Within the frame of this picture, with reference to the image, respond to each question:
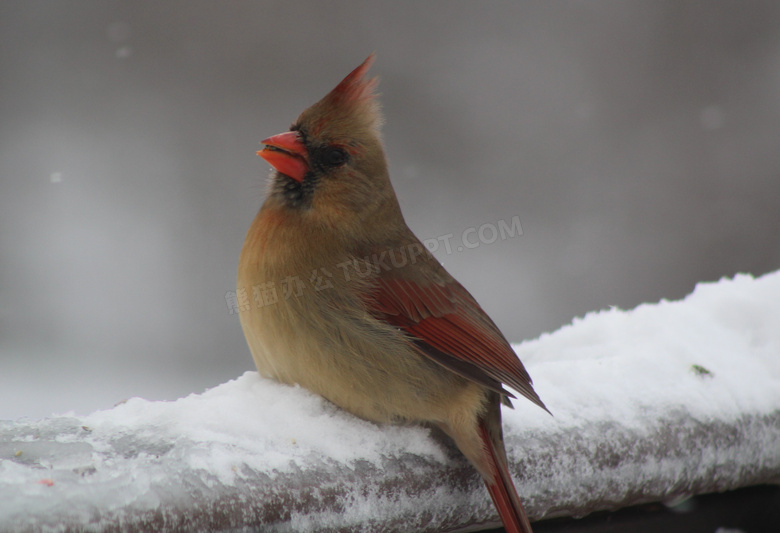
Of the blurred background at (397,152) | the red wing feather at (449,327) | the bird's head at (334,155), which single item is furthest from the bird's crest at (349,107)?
the blurred background at (397,152)

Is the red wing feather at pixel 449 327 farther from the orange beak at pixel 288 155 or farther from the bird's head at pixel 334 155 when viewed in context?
the orange beak at pixel 288 155

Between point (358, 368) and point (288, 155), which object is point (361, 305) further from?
point (288, 155)

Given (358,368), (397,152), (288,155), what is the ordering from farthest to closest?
1. (397,152)
2. (288,155)
3. (358,368)

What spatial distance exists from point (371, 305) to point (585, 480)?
0.57 m

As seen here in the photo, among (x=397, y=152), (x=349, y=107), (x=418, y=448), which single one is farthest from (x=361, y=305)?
(x=397, y=152)

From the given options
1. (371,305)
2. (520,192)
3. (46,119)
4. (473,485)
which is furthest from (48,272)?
(473,485)

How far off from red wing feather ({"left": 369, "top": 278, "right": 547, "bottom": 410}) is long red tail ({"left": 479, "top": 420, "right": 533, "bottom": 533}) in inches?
6.9

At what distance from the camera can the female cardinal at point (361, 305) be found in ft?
5.23

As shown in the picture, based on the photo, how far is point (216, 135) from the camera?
16.7 feet

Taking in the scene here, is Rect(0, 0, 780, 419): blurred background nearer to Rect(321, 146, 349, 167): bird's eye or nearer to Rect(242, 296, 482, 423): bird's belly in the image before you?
Rect(321, 146, 349, 167): bird's eye

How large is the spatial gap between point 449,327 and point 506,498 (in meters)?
0.42

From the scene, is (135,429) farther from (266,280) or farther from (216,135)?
(216,135)

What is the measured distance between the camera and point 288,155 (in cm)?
181

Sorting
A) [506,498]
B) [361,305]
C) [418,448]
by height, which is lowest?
[506,498]
